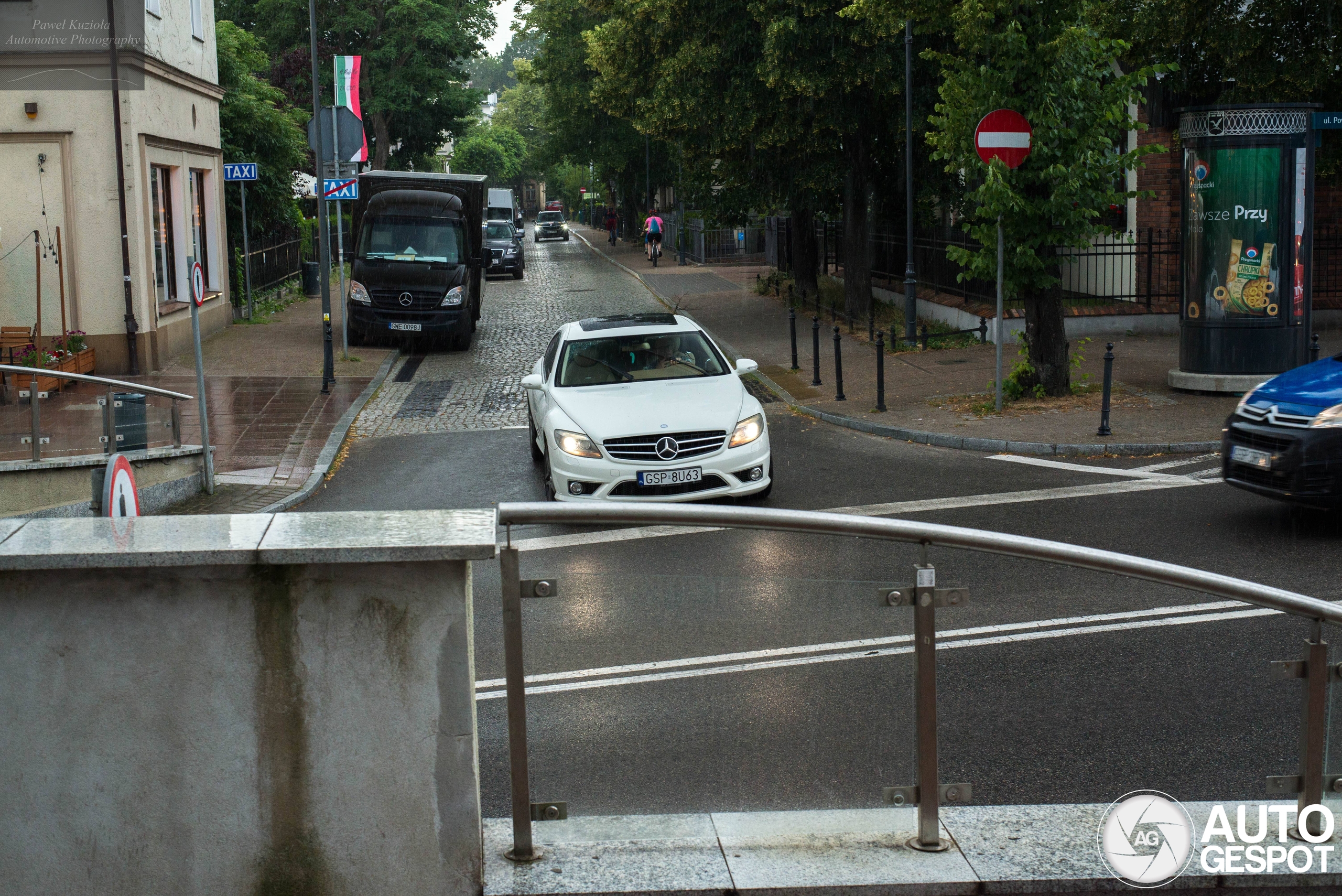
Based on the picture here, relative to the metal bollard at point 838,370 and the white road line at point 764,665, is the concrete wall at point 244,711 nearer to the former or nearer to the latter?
the white road line at point 764,665

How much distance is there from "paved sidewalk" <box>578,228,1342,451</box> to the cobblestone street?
363 cm

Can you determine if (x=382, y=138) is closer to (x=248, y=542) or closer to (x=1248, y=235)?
(x=1248, y=235)

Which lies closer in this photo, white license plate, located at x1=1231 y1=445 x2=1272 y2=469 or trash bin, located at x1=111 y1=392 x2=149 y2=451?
white license plate, located at x1=1231 y1=445 x2=1272 y2=469

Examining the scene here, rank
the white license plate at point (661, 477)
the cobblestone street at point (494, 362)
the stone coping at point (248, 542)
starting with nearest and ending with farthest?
1. the stone coping at point (248, 542)
2. the white license plate at point (661, 477)
3. the cobblestone street at point (494, 362)

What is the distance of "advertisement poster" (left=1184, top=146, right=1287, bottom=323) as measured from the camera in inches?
586

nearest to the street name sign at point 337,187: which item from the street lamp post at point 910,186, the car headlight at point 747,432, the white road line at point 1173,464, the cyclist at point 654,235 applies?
the street lamp post at point 910,186

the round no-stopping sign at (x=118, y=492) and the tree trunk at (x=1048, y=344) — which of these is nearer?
the round no-stopping sign at (x=118, y=492)

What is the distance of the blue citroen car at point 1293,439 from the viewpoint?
9.33 meters

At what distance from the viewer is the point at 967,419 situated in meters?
15.0

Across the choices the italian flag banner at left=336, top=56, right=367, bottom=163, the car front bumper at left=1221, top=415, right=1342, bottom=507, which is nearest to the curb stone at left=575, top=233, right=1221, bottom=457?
the car front bumper at left=1221, top=415, right=1342, bottom=507

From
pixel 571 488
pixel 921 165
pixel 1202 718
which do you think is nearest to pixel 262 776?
pixel 1202 718

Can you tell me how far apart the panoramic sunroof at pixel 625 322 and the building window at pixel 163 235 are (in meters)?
10.6

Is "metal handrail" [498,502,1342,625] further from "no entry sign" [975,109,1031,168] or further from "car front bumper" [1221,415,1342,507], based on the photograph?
"no entry sign" [975,109,1031,168]

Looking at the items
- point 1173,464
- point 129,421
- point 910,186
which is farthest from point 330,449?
point 910,186
